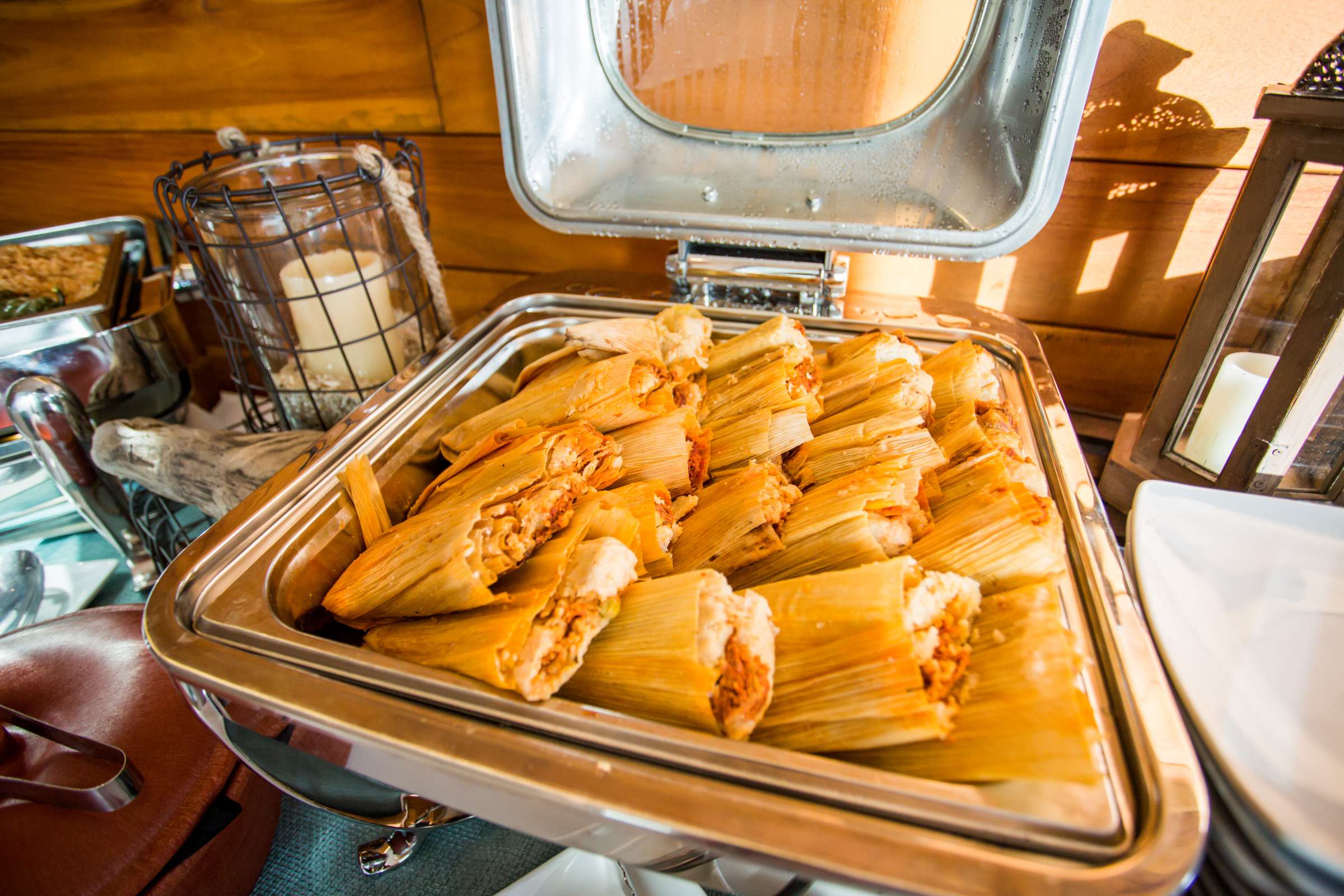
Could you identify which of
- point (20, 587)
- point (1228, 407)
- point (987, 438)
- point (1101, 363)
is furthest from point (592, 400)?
point (20, 587)

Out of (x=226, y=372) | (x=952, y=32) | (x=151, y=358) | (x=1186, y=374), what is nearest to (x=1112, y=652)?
(x=1186, y=374)

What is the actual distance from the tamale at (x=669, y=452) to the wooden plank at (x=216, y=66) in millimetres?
965

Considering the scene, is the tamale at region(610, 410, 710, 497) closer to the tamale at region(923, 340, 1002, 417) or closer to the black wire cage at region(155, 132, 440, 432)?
the tamale at region(923, 340, 1002, 417)

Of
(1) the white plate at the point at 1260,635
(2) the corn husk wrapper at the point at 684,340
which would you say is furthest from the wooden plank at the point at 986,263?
(2) the corn husk wrapper at the point at 684,340

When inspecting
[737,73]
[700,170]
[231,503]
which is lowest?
[231,503]

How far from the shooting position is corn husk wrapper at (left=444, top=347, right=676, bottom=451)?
31.4 inches

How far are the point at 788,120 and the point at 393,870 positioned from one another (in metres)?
1.23

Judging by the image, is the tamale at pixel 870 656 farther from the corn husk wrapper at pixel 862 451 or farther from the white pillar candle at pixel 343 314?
the white pillar candle at pixel 343 314

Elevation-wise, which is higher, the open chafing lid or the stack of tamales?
the open chafing lid

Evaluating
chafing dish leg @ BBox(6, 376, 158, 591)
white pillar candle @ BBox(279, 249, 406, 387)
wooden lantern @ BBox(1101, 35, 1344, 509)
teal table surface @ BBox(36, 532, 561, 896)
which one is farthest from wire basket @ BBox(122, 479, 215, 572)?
wooden lantern @ BBox(1101, 35, 1344, 509)

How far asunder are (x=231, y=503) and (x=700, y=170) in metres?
0.91

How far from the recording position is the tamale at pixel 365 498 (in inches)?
28.8

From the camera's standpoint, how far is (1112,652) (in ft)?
1.71

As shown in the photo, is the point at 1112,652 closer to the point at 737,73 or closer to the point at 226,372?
the point at 737,73
